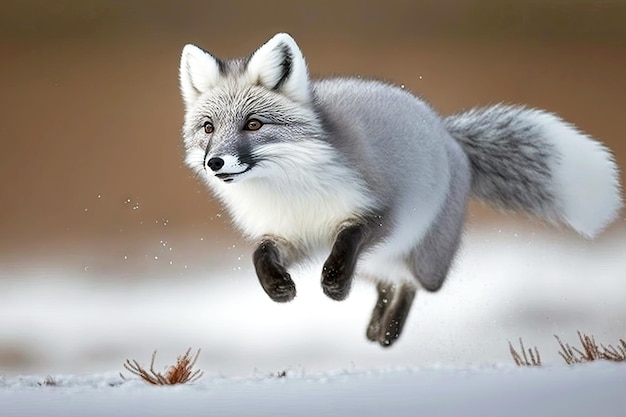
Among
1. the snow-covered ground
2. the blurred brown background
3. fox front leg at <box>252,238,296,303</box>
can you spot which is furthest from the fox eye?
the blurred brown background

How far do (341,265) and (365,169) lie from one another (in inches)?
13.6

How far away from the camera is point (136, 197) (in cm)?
512

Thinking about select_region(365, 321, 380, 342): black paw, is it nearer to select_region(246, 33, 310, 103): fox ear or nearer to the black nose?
select_region(246, 33, 310, 103): fox ear

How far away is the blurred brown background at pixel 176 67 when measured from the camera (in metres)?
4.89

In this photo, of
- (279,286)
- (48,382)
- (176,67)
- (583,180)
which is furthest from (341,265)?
(176,67)

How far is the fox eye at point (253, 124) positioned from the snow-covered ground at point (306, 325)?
26.7 inches

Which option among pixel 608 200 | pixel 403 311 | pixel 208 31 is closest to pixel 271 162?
pixel 403 311

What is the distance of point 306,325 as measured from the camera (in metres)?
4.89

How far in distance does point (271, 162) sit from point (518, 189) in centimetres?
117

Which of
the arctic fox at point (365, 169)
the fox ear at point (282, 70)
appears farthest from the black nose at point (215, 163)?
the fox ear at point (282, 70)

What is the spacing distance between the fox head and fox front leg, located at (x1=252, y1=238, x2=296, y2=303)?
26 centimetres

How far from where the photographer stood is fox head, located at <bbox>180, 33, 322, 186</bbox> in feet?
9.73

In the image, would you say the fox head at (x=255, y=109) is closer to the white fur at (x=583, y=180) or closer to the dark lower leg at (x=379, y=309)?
the dark lower leg at (x=379, y=309)

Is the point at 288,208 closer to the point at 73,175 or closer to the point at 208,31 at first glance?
the point at 208,31
